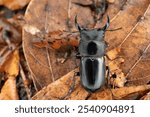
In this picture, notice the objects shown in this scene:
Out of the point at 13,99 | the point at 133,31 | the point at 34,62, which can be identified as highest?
the point at 133,31

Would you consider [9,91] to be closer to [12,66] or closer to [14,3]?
[12,66]

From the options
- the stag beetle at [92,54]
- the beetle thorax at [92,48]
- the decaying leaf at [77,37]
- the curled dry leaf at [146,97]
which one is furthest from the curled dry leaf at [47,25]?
the curled dry leaf at [146,97]

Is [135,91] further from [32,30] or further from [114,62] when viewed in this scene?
[32,30]

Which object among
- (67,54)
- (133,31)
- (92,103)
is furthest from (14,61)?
(133,31)

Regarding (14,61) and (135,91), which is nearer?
(135,91)

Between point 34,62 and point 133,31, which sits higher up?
point 133,31

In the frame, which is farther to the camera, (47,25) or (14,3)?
(14,3)

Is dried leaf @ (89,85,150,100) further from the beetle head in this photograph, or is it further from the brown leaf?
the brown leaf

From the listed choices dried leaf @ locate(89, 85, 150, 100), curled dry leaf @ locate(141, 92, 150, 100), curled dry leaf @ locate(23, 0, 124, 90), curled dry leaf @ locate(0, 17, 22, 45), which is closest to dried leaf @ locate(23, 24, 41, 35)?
curled dry leaf @ locate(23, 0, 124, 90)

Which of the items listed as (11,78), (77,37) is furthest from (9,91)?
(77,37)
